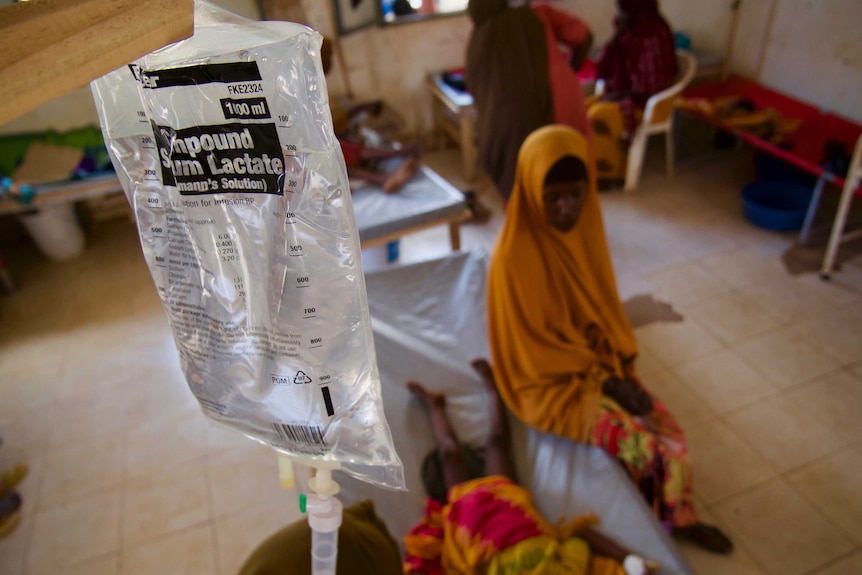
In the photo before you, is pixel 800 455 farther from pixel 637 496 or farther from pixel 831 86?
pixel 831 86

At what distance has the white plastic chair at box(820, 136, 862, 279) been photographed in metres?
2.75

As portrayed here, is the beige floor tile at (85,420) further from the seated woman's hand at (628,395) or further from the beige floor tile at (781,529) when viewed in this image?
the beige floor tile at (781,529)

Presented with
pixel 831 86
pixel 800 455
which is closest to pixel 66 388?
pixel 800 455

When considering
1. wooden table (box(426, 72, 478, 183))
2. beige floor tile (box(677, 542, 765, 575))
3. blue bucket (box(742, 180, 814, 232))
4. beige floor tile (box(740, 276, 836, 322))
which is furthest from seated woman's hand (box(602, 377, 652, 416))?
wooden table (box(426, 72, 478, 183))

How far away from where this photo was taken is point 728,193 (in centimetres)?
Answer: 389

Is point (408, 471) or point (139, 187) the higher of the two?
point (139, 187)

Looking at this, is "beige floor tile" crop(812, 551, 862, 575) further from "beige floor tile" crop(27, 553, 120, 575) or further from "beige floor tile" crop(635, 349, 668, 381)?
"beige floor tile" crop(27, 553, 120, 575)

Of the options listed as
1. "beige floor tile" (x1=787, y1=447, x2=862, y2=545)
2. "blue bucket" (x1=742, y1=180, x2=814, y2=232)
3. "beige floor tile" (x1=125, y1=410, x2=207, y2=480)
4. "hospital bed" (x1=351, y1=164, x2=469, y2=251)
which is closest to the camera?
"beige floor tile" (x1=787, y1=447, x2=862, y2=545)

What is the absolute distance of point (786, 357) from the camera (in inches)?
102

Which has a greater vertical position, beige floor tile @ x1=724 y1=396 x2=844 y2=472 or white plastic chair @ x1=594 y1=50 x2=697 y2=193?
white plastic chair @ x1=594 y1=50 x2=697 y2=193

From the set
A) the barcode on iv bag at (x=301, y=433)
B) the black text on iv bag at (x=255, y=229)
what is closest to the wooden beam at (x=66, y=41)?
the black text on iv bag at (x=255, y=229)

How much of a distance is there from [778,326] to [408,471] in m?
2.01

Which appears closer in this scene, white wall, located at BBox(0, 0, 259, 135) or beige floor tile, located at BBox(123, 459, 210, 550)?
beige floor tile, located at BBox(123, 459, 210, 550)

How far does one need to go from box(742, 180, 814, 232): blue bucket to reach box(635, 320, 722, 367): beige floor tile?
1.12m
